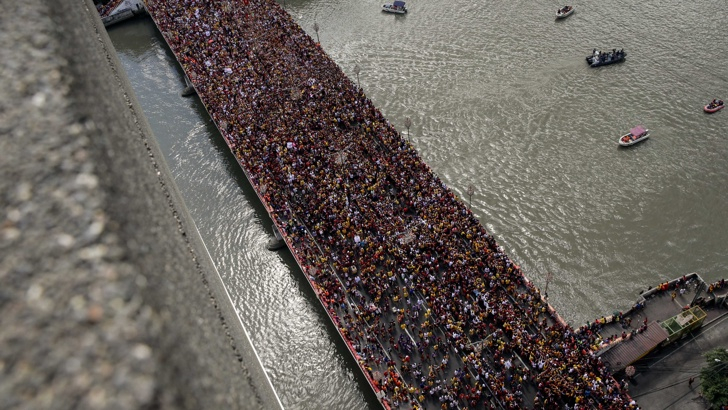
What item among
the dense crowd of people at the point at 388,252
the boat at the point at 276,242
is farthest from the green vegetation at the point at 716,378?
the boat at the point at 276,242

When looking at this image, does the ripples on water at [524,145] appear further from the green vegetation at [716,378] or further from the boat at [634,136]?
the green vegetation at [716,378]

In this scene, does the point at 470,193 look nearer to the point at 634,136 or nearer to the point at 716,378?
the point at 634,136

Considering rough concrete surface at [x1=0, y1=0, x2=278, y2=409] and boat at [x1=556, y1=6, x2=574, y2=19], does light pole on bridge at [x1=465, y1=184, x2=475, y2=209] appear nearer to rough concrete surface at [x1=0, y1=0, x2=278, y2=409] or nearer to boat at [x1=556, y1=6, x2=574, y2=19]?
boat at [x1=556, y1=6, x2=574, y2=19]

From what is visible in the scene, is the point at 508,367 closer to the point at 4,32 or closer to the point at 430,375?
the point at 430,375

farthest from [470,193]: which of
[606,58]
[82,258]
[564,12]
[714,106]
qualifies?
[82,258]

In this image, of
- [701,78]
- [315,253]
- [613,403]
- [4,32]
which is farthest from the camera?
[701,78]

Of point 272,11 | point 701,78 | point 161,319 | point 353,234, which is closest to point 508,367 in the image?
point 353,234

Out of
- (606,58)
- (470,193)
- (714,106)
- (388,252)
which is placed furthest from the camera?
(606,58)
